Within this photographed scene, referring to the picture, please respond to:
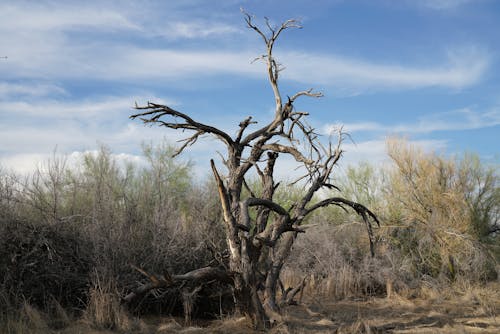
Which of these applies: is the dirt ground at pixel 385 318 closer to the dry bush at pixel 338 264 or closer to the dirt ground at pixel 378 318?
the dirt ground at pixel 378 318

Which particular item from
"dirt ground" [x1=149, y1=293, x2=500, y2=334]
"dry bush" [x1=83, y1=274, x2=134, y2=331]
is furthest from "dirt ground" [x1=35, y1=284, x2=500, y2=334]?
"dry bush" [x1=83, y1=274, x2=134, y2=331]

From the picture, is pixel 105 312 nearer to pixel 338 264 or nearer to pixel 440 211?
pixel 338 264

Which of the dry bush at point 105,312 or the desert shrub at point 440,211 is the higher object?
the desert shrub at point 440,211

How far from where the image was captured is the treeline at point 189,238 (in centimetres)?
1116

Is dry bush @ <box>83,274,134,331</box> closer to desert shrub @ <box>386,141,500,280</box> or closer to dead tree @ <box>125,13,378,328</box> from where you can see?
dead tree @ <box>125,13,378,328</box>

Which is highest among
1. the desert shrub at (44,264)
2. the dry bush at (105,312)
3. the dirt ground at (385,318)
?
→ the desert shrub at (44,264)

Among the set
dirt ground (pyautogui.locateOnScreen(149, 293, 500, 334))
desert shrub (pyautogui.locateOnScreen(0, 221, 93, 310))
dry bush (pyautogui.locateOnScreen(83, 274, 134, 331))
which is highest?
desert shrub (pyautogui.locateOnScreen(0, 221, 93, 310))

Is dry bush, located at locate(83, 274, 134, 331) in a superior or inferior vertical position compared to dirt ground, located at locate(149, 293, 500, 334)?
superior

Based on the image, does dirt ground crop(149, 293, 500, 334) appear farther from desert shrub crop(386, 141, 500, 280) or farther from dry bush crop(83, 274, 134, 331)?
desert shrub crop(386, 141, 500, 280)

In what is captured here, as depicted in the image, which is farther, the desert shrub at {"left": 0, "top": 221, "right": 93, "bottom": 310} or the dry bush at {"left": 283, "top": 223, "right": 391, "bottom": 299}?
the dry bush at {"left": 283, "top": 223, "right": 391, "bottom": 299}

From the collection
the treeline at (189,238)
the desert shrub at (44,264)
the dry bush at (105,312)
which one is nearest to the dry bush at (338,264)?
the treeline at (189,238)

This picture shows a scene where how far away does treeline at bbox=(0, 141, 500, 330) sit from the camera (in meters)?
11.2

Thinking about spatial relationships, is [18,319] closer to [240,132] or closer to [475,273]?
[240,132]

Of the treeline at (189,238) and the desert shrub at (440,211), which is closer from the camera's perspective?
the treeline at (189,238)
